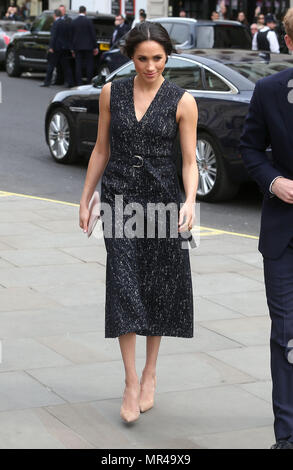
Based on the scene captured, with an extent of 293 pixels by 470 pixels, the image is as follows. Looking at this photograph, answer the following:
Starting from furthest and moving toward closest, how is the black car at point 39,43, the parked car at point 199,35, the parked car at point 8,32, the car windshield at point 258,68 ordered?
the parked car at point 8,32
the black car at point 39,43
the parked car at point 199,35
the car windshield at point 258,68

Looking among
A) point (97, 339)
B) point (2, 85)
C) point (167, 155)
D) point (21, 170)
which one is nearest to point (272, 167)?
point (167, 155)

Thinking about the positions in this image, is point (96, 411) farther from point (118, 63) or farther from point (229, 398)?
point (118, 63)

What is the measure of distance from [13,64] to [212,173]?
1722 cm

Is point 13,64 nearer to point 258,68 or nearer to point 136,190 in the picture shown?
point 258,68

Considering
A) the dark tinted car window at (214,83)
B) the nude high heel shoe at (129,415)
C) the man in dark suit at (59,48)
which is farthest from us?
the man in dark suit at (59,48)

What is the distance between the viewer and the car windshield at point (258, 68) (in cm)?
1128

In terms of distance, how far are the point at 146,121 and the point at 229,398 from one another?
4.47 ft

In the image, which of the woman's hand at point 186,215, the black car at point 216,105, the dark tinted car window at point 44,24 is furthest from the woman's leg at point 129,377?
the dark tinted car window at point 44,24

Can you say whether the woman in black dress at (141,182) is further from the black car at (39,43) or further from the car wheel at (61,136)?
the black car at (39,43)

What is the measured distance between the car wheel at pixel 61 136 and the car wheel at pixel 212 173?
244 centimetres

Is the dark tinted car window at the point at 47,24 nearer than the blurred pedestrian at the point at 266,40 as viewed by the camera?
No

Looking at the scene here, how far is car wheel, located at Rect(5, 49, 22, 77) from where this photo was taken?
89.4ft

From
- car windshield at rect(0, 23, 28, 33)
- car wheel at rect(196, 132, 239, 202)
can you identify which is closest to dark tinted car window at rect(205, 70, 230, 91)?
car wheel at rect(196, 132, 239, 202)

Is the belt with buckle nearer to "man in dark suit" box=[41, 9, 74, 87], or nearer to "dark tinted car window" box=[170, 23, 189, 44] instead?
"dark tinted car window" box=[170, 23, 189, 44]
